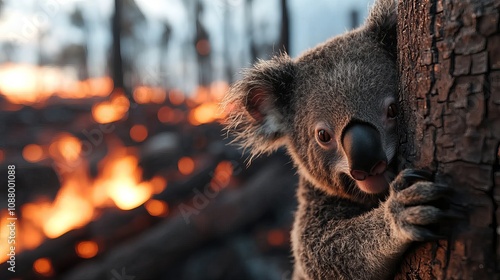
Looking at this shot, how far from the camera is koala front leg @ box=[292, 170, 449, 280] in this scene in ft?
3.83

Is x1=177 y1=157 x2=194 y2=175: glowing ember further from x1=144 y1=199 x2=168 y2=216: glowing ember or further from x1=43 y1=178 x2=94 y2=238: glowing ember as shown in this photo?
x1=43 y1=178 x2=94 y2=238: glowing ember

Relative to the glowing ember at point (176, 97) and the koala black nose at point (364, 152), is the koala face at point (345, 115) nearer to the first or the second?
the koala black nose at point (364, 152)

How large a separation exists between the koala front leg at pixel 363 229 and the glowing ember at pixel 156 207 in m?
3.42

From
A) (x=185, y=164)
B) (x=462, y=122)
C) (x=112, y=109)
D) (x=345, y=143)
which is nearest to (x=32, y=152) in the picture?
(x=112, y=109)

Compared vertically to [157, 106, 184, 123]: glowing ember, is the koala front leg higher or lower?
higher

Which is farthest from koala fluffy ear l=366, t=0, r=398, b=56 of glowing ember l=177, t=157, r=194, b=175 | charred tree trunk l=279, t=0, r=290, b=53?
glowing ember l=177, t=157, r=194, b=175

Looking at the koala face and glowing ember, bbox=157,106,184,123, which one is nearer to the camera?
the koala face

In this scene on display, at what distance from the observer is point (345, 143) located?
154 centimetres

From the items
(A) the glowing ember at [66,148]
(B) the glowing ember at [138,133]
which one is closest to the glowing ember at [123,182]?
(A) the glowing ember at [66,148]

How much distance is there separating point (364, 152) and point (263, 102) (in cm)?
94

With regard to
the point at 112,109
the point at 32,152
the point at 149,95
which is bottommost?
the point at 32,152

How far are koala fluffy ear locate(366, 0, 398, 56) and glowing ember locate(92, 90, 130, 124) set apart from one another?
7.29 m

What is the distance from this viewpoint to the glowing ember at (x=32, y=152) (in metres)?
7.46

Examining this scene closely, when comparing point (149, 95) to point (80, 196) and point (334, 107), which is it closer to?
point (80, 196)
